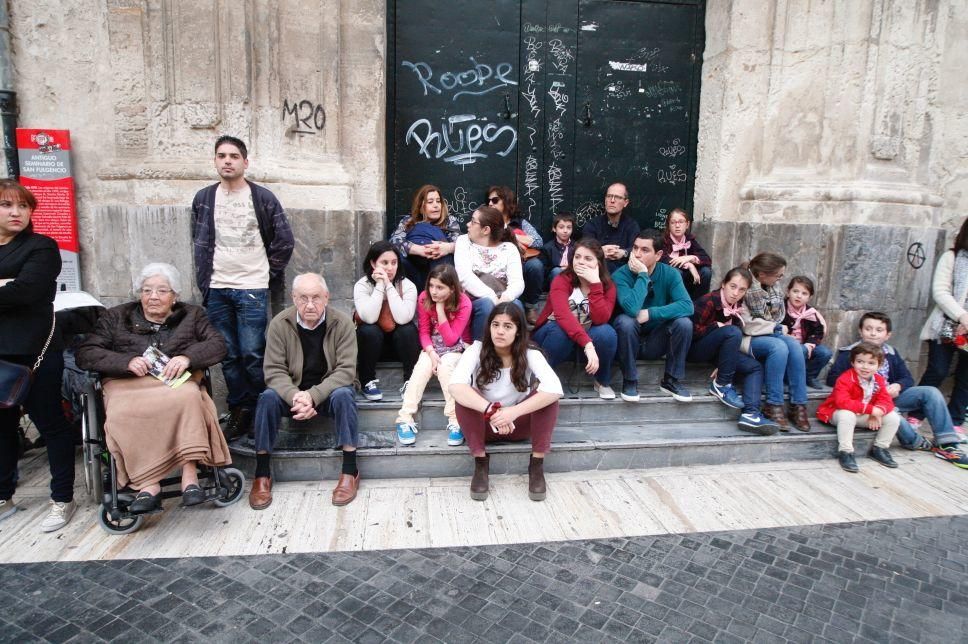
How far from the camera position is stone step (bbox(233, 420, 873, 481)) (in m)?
4.04

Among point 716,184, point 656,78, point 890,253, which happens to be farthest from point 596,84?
point 890,253

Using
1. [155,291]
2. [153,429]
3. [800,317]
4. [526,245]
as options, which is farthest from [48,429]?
[800,317]

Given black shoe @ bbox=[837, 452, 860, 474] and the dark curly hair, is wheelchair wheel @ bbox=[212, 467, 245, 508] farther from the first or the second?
black shoe @ bbox=[837, 452, 860, 474]

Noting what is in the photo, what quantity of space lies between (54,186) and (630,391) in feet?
15.3

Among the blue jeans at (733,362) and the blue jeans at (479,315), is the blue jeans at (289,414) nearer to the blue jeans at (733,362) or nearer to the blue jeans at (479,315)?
the blue jeans at (479,315)

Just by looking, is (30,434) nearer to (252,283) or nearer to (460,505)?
(252,283)

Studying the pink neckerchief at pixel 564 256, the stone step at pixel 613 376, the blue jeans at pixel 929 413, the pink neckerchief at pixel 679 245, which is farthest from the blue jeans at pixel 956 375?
the pink neckerchief at pixel 564 256

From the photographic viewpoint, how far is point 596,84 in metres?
6.17

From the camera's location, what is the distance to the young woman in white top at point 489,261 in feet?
15.5

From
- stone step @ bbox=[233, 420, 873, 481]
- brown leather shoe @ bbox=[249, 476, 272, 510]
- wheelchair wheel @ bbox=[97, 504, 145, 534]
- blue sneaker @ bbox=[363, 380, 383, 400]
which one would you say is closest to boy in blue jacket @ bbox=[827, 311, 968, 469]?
stone step @ bbox=[233, 420, 873, 481]

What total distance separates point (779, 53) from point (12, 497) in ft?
22.6

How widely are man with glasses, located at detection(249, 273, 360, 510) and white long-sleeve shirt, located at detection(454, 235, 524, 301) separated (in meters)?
1.06

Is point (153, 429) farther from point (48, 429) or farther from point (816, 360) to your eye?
point (816, 360)

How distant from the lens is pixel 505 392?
402 centimetres
